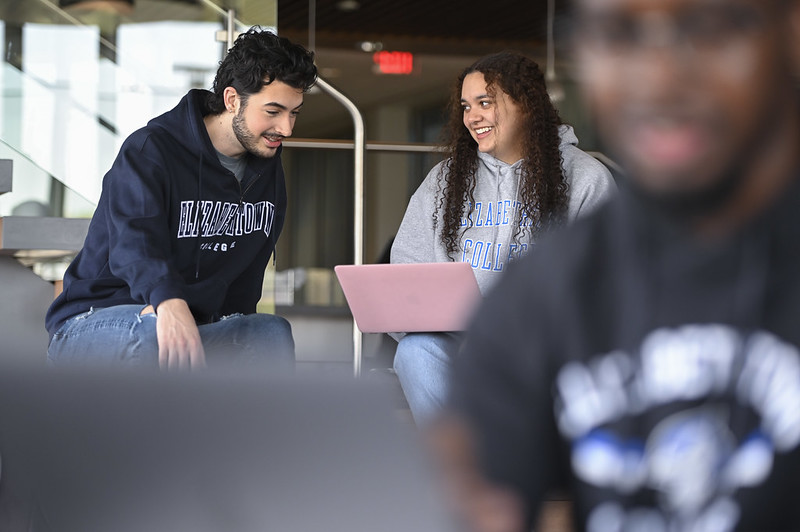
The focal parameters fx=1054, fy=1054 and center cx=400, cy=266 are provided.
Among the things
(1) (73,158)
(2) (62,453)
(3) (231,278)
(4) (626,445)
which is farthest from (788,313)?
(1) (73,158)

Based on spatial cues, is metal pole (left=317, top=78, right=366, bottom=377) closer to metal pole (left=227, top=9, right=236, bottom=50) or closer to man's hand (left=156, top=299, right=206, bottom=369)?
metal pole (left=227, top=9, right=236, bottom=50)

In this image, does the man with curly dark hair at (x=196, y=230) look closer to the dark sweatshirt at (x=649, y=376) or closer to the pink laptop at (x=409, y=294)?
the pink laptop at (x=409, y=294)

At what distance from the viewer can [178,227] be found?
201 cm

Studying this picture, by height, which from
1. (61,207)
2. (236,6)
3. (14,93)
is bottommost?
(61,207)

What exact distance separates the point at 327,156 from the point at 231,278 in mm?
4680

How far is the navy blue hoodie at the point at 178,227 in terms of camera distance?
1897 millimetres

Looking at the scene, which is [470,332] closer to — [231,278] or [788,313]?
[788,313]

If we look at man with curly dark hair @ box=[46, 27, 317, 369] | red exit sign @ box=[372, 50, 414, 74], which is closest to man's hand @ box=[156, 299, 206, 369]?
man with curly dark hair @ box=[46, 27, 317, 369]

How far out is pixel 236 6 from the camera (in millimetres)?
3312

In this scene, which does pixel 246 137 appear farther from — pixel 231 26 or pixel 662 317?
pixel 662 317

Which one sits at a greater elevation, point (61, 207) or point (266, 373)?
point (61, 207)

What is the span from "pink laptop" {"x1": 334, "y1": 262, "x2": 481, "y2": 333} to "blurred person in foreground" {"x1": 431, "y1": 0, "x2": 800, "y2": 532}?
1.45 metres

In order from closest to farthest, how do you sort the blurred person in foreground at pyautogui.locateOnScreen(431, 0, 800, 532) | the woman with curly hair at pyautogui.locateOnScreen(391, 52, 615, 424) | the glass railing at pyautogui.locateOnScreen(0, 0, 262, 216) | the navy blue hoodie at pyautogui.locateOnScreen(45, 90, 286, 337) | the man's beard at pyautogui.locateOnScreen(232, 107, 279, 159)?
1. the blurred person in foreground at pyautogui.locateOnScreen(431, 0, 800, 532)
2. the navy blue hoodie at pyautogui.locateOnScreen(45, 90, 286, 337)
3. the man's beard at pyautogui.locateOnScreen(232, 107, 279, 159)
4. the woman with curly hair at pyautogui.locateOnScreen(391, 52, 615, 424)
5. the glass railing at pyautogui.locateOnScreen(0, 0, 262, 216)

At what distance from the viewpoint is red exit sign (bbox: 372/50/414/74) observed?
6.95 m
